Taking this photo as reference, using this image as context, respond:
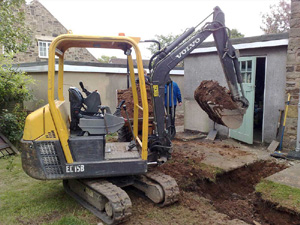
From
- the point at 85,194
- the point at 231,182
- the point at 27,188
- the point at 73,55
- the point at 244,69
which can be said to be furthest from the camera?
the point at 73,55

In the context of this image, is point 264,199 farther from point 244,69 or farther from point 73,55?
point 73,55

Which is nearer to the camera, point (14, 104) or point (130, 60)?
point (130, 60)

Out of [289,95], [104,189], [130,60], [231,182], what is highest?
[130,60]

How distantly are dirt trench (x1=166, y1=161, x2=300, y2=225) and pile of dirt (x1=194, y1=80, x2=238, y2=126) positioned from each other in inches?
46.4

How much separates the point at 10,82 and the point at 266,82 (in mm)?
7158

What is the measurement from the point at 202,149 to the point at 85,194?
383 centimetres

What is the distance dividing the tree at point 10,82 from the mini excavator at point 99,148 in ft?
13.3

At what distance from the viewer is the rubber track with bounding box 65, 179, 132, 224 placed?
3.47m

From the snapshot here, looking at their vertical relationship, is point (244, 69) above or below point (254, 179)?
above

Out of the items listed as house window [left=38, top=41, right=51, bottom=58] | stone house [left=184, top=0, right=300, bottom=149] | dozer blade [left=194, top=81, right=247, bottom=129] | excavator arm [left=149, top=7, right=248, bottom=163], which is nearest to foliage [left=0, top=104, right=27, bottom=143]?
excavator arm [left=149, top=7, right=248, bottom=163]

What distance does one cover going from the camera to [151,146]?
4539 mm

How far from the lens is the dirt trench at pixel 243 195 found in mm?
4086

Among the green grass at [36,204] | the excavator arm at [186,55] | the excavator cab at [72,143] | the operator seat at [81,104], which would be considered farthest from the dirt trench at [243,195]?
the operator seat at [81,104]

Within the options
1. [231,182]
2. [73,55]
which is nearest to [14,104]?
[231,182]
